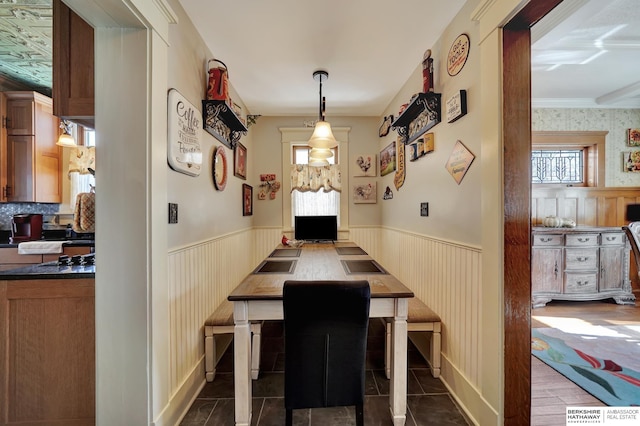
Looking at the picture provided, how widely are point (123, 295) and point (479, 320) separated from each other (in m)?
1.97

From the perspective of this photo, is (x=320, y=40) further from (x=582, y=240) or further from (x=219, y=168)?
(x=582, y=240)

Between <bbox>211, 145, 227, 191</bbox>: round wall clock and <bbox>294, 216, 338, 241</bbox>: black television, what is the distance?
1191mm

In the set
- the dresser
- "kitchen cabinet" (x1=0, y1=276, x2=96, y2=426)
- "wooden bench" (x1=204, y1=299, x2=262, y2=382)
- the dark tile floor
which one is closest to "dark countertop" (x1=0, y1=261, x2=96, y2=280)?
"kitchen cabinet" (x1=0, y1=276, x2=96, y2=426)

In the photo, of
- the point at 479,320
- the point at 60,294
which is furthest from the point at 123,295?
the point at 479,320

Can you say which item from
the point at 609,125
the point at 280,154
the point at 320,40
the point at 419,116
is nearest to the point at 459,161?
the point at 419,116

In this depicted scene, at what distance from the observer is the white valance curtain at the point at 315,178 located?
3725mm

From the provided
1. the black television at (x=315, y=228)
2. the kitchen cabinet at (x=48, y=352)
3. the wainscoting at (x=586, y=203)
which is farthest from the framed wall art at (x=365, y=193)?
the kitchen cabinet at (x=48, y=352)

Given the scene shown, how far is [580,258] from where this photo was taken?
331 centimetres

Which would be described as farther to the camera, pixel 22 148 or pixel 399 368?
pixel 22 148

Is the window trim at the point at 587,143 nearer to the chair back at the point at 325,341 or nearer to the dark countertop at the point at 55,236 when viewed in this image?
the chair back at the point at 325,341

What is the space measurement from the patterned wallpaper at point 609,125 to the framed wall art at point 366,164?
2394 millimetres

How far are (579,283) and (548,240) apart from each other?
2.26 feet

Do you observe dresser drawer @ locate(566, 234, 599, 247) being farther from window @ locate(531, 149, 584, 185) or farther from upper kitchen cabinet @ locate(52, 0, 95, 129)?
upper kitchen cabinet @ locate(52, 0, 95, 129)

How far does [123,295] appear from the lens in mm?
1293
